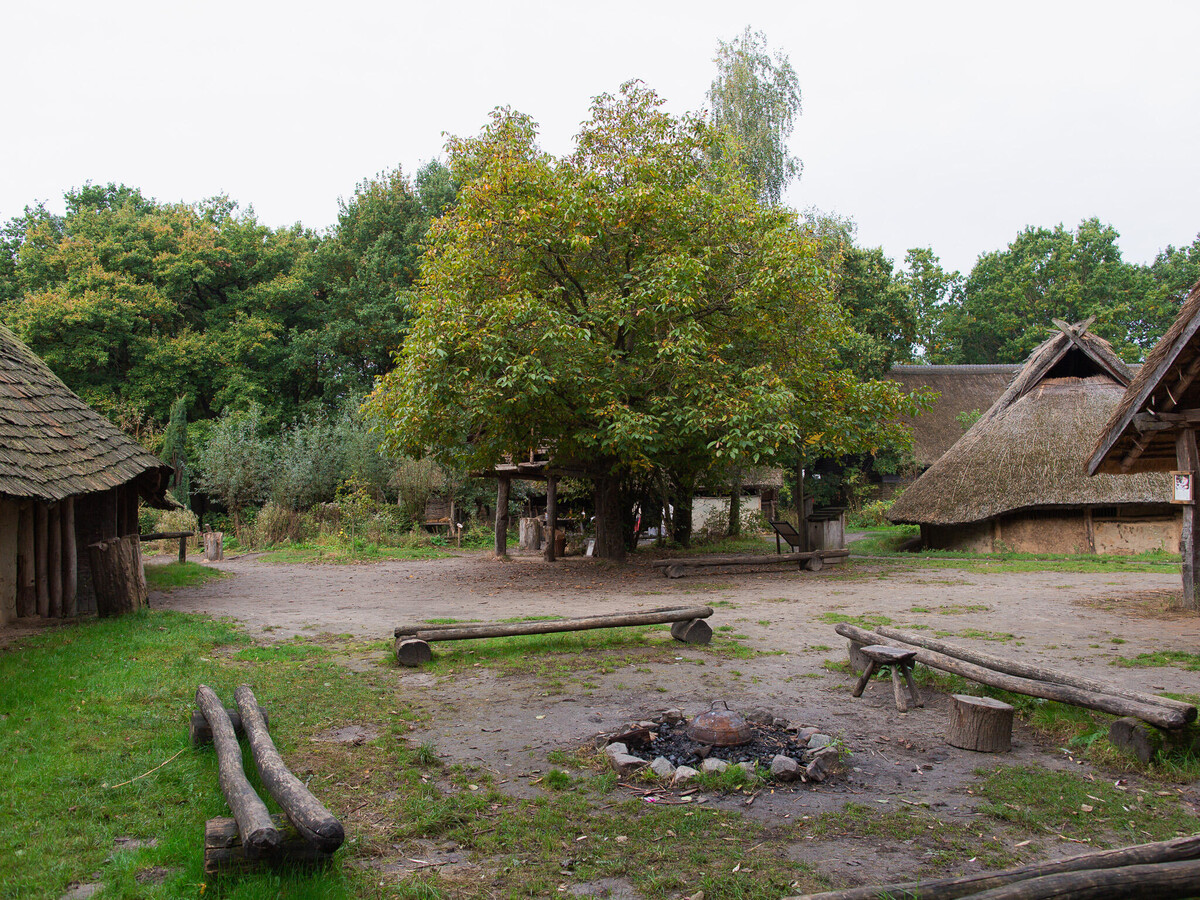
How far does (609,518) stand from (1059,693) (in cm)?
1282

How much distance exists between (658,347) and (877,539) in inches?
496

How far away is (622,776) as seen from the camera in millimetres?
4566

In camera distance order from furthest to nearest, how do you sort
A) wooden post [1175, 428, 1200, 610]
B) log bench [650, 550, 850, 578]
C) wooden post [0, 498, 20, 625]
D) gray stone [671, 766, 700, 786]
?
log bench [650, 550, 850, 578] → wooden post [1175, 428, 1200, 610] → wooden post [0, 498, 20, 625] → gray stone [671, 766, 700, 786]

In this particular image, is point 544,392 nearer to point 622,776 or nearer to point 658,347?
point 658,347

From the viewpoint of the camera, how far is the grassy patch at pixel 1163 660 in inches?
272

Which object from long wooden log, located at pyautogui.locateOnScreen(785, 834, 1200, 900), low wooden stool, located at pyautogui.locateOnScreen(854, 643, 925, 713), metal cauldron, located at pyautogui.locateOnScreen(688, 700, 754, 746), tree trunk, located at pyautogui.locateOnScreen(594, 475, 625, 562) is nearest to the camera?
long wooden log, located at pyautogui.locateOnScreen(785, 834, 1200, 900)

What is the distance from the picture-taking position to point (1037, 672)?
5.52 meters

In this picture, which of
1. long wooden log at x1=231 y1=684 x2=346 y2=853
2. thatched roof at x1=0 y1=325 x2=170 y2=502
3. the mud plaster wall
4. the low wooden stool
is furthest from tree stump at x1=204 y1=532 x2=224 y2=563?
the mud plaster wall

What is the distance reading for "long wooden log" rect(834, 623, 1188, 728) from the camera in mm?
4477

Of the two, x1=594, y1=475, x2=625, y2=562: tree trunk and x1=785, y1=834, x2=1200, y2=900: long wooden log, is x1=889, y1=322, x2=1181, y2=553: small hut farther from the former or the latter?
x1=785, y1=834, x2=1200, y2=900: long wooden log

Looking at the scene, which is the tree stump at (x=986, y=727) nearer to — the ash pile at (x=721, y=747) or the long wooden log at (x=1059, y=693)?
the long wooden log at (x=1059, y=693)

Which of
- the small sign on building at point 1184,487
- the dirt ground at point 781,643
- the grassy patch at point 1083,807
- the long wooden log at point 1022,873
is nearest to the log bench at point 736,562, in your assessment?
the dirt ground at point 781,643

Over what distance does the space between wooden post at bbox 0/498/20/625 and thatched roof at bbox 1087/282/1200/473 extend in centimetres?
1389

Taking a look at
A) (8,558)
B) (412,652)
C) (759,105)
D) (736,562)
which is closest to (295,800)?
(412,652)
